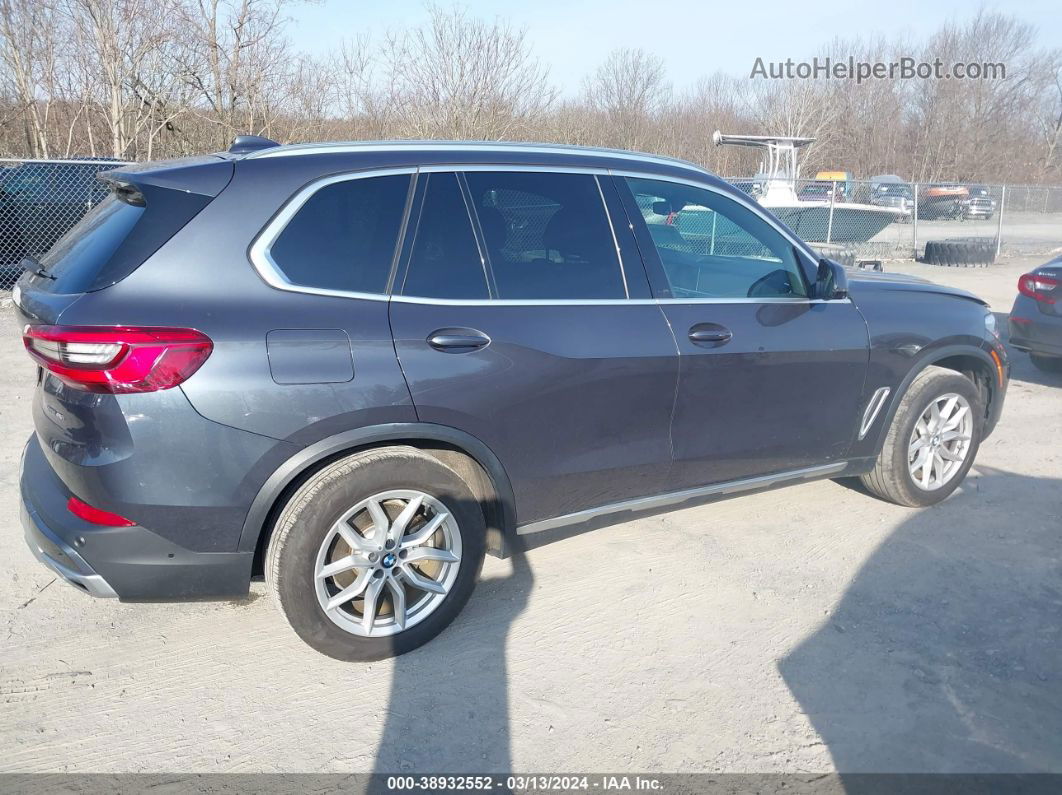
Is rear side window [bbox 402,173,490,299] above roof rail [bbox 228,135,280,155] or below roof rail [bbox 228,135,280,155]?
below

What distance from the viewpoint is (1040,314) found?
723cm

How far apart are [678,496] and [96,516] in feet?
7.79

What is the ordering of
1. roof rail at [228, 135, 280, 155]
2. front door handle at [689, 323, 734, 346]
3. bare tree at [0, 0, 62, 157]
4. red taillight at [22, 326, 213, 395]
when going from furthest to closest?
bare tree at [0, 0, 62, 157] → front door handle at [689, 323, 734, 346] → roof rail at [228, 135, 280, 155] → red taillight at [22, 326, 213, 395]

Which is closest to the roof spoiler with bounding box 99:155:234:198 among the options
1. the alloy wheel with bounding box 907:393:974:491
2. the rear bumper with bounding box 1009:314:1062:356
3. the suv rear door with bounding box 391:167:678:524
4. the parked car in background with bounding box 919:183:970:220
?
the suv rear door with bounding box 391:167:678:524

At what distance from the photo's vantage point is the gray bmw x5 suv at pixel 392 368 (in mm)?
2686

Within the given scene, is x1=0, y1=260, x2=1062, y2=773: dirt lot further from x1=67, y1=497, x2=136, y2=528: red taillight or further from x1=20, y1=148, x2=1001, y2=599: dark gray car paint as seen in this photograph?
x1=67, y1=497, x2=136, y2=528: red taillight

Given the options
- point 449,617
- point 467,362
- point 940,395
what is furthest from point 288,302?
point 940,395

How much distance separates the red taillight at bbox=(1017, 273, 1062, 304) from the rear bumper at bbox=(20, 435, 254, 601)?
283 inches

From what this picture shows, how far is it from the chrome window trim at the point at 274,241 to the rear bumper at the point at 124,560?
952mm

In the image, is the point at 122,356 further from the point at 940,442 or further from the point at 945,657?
the point at 940,442

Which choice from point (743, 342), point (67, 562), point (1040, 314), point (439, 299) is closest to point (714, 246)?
point (743, 342)

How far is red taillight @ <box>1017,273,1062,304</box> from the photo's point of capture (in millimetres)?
7151

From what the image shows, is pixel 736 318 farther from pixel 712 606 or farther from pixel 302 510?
pixel 302 510

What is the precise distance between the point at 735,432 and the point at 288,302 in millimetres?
2104
